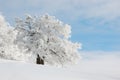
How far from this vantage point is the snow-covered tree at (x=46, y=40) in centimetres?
3316

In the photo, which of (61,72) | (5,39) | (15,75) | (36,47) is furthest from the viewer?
(5,39)

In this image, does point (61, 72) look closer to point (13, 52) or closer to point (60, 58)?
point (60, 58)

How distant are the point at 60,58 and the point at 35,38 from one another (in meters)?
3.72

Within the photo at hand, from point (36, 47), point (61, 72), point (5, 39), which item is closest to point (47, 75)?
point (61, 72)

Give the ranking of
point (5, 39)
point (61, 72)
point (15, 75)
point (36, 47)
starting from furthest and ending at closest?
point (5, 39) < point (36, 47) < point (61, 72) < point (15, 75)

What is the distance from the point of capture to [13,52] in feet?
141

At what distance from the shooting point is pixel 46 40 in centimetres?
3338

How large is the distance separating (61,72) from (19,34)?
29598 mm

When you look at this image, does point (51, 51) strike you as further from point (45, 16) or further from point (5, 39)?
point (5, 39)

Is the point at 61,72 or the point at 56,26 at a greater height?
the point at 56,26

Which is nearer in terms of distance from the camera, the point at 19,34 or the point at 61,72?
the point at 61,72

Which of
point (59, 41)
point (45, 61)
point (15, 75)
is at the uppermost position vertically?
point (59, 41)

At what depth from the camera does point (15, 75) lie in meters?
4.14

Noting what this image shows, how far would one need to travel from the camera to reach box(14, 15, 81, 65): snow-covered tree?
1305 inches
